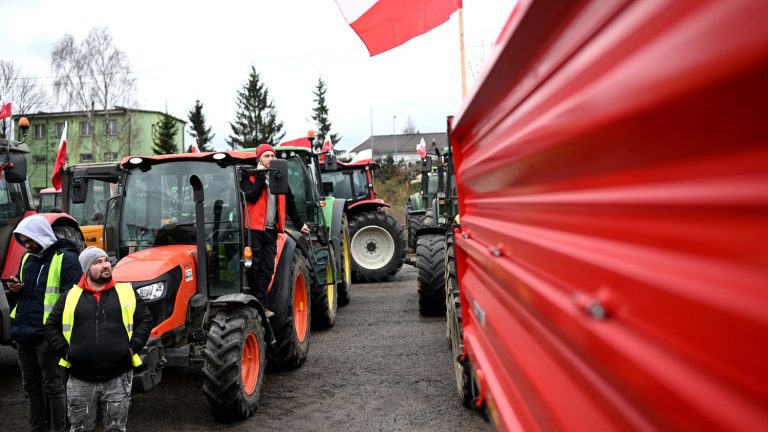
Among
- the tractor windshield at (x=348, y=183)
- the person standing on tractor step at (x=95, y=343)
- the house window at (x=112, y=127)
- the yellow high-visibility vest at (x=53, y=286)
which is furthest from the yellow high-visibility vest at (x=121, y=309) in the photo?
the house window at (x=112, y=127)

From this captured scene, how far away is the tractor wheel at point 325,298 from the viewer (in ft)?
24.0

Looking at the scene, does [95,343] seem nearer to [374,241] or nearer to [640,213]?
[640,213]

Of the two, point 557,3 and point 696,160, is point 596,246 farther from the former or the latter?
point 557,3

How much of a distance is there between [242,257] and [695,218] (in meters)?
4.61

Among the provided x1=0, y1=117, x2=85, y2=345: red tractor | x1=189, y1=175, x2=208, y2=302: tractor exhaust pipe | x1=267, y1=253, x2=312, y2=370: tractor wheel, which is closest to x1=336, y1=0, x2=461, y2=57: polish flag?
x1=189, y1=175, x2=208, y2=302: tractor exhaust pipe

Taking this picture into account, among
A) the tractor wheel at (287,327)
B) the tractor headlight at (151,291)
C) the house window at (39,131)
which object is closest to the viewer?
the tractor headlight at (151,291)

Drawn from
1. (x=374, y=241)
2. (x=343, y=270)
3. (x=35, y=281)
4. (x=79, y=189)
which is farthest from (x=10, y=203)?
(x=374, y=241)

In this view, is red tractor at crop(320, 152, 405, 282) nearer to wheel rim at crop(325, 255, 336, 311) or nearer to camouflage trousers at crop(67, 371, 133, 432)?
wheel rim at crop(325, 255, 336, 311)

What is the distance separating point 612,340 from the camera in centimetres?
117

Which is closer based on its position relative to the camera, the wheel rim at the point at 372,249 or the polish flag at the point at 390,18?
the polish flag at the point at 390,18

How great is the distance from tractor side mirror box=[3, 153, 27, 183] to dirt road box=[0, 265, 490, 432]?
1.97 metres

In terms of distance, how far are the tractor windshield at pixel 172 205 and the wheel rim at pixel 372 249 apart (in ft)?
21.0

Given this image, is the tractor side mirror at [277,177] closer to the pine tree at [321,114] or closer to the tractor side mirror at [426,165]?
the tractor side mirror at [426,165]

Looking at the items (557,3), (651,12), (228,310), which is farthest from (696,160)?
(228,310)
